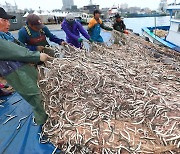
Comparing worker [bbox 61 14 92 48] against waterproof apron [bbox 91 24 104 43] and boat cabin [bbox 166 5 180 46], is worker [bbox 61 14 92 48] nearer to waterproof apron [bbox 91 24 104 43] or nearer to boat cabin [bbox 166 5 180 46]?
waterproof apron [bbox 91 24 104 43]

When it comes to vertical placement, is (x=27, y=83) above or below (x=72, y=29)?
below

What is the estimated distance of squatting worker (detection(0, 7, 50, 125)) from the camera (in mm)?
2287

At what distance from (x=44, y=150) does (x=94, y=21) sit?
13.0 ft

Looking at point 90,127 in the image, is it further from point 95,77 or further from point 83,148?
point 95,77

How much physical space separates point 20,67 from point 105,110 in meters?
1.20

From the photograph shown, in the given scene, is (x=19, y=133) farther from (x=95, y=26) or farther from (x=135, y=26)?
(x=135, y=26)

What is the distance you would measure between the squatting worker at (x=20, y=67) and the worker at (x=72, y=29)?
2301 millimetres

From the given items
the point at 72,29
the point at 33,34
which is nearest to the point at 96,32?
the point at 72,29

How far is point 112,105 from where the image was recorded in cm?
249

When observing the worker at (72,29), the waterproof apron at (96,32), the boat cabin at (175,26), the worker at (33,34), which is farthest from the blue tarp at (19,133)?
the boat cabin at (175,26)

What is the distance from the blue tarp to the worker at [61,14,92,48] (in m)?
1.95

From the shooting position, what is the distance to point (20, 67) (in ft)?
8.34

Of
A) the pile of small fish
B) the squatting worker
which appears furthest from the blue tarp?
the squatting worker

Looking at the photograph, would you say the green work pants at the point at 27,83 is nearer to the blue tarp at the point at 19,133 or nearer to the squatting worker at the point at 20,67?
the squatting worker at the point at 20,67
